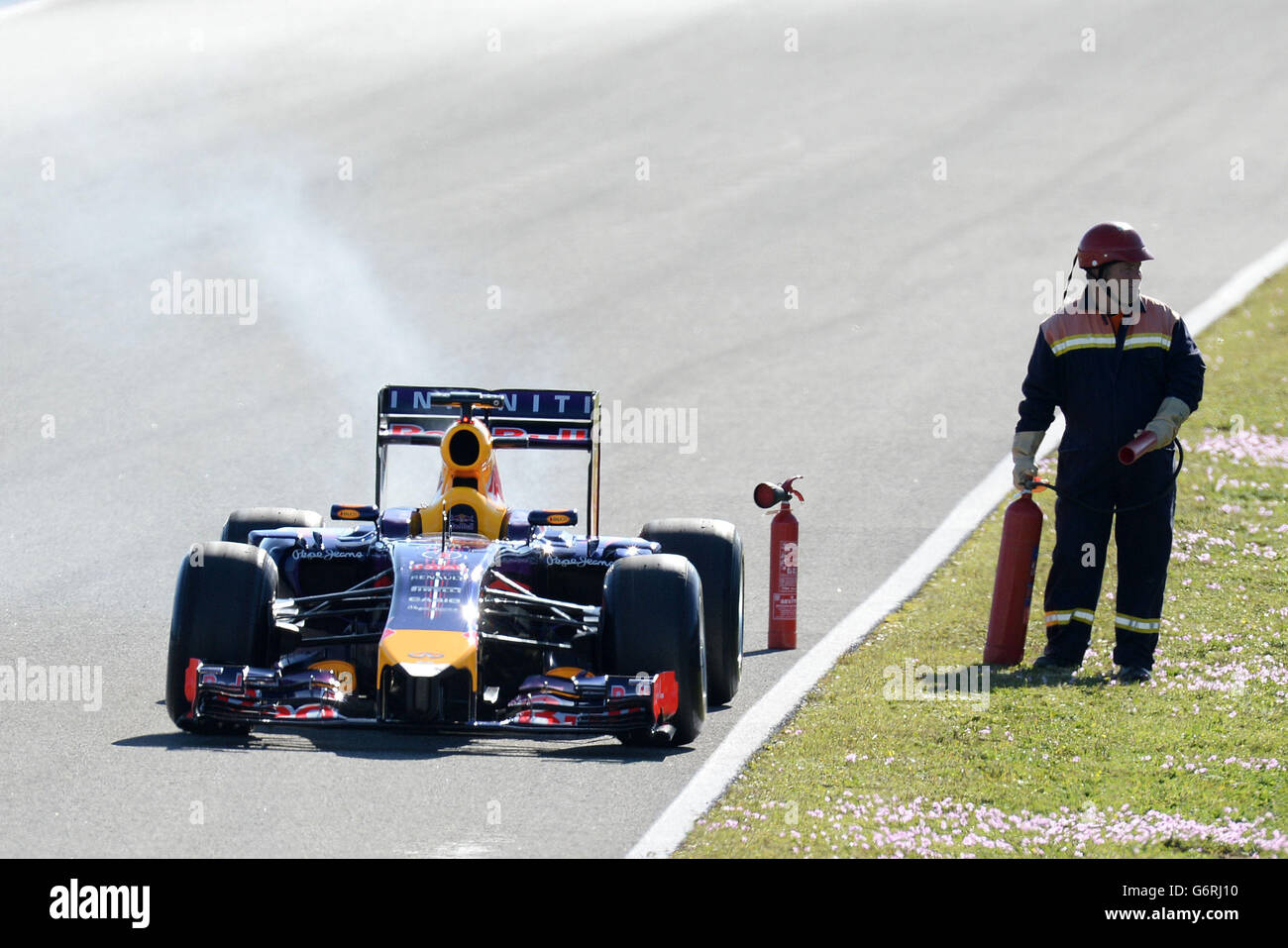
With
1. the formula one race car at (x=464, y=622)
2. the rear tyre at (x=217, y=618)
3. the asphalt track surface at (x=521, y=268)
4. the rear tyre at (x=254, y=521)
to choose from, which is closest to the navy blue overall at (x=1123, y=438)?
the formula one race car at (x=464, y=622)

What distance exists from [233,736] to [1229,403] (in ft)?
35.2

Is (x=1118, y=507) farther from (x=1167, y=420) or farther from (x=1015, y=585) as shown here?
(x=1015, y=585)

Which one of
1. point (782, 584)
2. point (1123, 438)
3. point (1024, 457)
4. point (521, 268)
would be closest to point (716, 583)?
point (782, 584)

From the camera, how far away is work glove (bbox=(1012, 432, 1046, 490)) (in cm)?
972

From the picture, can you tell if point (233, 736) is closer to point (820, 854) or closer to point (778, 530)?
point (820, 854)

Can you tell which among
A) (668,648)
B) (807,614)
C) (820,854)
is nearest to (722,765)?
(668,648)

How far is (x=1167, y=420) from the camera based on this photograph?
953 centimetres

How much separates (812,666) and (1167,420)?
2221 millimetres

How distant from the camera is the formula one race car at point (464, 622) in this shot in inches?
325

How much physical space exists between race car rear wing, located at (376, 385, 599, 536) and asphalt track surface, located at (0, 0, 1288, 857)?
5.20 feet

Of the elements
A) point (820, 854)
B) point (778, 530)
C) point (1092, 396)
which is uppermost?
point (1092, 396)

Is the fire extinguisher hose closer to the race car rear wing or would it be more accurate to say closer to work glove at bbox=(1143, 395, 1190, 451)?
work glove at bbox=(1143, 395, 1190, 451)
